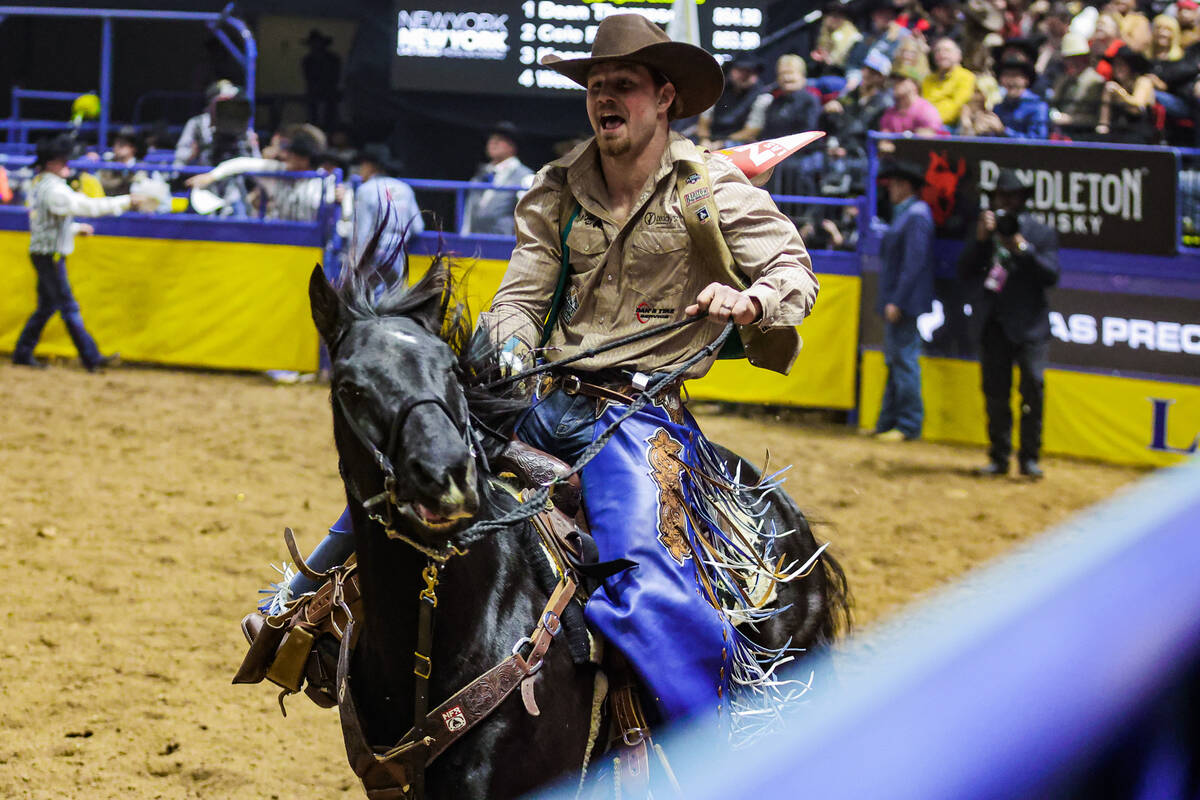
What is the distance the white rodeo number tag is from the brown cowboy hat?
5.28ft

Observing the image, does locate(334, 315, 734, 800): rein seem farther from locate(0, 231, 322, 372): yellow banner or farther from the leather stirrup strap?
locate(0, 231, 322, 372): yellow banner

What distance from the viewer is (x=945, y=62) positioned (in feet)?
40.0

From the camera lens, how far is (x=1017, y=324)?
9.51 m

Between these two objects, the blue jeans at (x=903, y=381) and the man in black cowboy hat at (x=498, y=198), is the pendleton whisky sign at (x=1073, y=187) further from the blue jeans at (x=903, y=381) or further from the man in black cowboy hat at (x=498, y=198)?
the man in black cowboy hat at (x=498, y=198)

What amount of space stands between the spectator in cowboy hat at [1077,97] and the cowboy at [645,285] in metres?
8.48

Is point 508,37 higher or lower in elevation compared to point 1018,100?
higher

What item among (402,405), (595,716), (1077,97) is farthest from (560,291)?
(1077,97)

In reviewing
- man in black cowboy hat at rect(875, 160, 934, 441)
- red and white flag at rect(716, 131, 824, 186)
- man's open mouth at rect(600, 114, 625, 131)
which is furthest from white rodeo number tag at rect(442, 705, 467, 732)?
man in black cowboy hat at rect(875, 160, 934, 441)

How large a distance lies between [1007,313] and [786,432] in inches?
82.8

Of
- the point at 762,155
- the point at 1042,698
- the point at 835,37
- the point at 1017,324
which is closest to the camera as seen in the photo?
the point at 1042,698

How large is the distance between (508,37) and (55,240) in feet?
18.2

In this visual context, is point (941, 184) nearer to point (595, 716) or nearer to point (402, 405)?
point (595, 716)

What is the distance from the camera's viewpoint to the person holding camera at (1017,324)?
9438mm

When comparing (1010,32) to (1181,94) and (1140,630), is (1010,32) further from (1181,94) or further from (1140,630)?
(1140,630)
